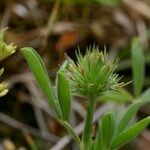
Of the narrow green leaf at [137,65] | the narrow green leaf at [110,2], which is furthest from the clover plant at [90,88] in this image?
the narrow green leaf at [110,2]

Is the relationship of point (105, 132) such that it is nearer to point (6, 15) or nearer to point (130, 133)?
point (130, 133)

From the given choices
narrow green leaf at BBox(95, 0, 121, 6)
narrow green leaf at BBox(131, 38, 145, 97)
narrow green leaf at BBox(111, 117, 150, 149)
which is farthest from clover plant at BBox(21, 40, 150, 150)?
narrow green leaf at BBox(95, 0, 121, 6)

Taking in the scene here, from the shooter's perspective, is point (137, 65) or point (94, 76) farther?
point (137, 65)

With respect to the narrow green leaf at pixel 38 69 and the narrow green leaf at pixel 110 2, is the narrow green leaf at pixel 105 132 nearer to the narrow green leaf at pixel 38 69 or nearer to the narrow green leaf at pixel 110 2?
the narrow green leaf at pixel 38 69

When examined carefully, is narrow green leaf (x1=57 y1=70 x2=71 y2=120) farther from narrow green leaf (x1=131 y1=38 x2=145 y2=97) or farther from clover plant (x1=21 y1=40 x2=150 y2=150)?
narrow green leaf (x1=131 y1=38 x2=145 y2=97)

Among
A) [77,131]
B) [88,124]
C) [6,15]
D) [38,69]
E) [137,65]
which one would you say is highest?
[6,15]

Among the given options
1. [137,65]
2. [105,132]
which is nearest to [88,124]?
[105,132]

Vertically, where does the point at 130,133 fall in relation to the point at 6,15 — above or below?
below

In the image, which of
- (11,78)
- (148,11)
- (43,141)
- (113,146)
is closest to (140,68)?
(43,141)
